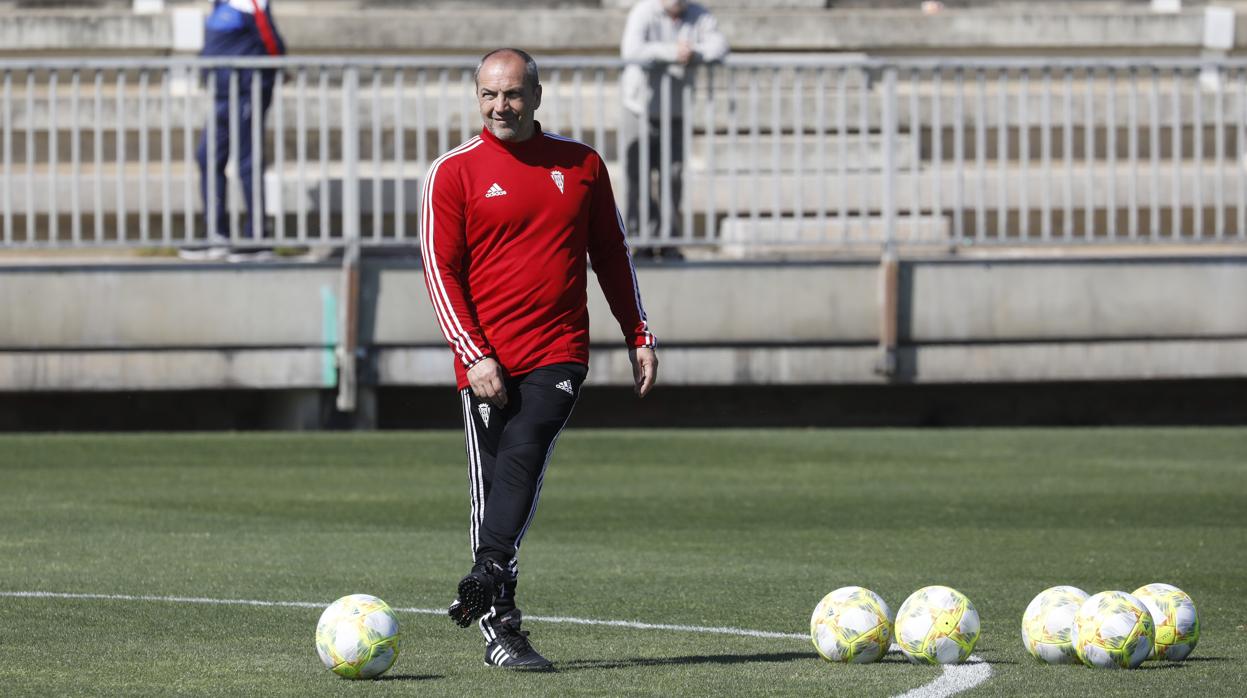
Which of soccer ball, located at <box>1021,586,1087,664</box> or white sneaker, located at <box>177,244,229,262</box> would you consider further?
white sneaker, located at <box>177,244,229,262</box>

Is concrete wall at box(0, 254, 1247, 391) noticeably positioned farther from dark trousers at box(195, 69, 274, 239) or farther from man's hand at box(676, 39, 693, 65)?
man's hand at box(676, 39, 693, 65)

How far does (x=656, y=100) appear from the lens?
50.4 ft

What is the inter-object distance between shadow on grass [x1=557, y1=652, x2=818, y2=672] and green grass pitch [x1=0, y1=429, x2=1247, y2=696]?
0.05 feet

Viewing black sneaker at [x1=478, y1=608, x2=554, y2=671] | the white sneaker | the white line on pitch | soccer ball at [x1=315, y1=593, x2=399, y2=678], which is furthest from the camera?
the white sneaker

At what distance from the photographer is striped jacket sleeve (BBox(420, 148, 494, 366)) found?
21.4 ft

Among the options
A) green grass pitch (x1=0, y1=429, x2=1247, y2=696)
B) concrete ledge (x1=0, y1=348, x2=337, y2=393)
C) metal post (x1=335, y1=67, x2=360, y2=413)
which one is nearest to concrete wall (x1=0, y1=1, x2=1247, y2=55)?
metal post (x1=335, y1=67, x2=360, y2=413)

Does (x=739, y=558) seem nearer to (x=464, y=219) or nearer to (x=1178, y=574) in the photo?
(x=1178, y=574)

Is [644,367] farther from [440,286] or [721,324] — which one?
[721,324]

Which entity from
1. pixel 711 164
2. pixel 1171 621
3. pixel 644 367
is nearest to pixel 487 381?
pixel 644 367

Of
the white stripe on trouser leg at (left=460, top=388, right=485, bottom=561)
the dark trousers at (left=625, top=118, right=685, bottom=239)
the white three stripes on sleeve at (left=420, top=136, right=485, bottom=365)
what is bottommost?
the white stripe on trouser leg at (left=460, top=388, right=485, bottom=561)

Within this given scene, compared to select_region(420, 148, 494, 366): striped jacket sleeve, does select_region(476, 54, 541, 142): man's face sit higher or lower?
higher

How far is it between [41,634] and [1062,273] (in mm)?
9503

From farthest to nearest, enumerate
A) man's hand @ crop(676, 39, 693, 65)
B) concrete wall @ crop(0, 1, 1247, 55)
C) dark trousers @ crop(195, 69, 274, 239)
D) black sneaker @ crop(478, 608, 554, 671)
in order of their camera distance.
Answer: concrete wall @ crop(0, 1, 1247, 55) → man's hand @ crop(676, 39, 693, 65) → dark trousers @ crop(195, 69, 274, 239) → black sneaker @ crop(478, 608, 554, 671)

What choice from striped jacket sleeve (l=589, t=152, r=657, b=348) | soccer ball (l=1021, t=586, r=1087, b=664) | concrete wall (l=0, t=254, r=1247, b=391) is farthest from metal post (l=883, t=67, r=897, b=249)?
soccer ball (l=1021, t=586, r=1087, b=664)
